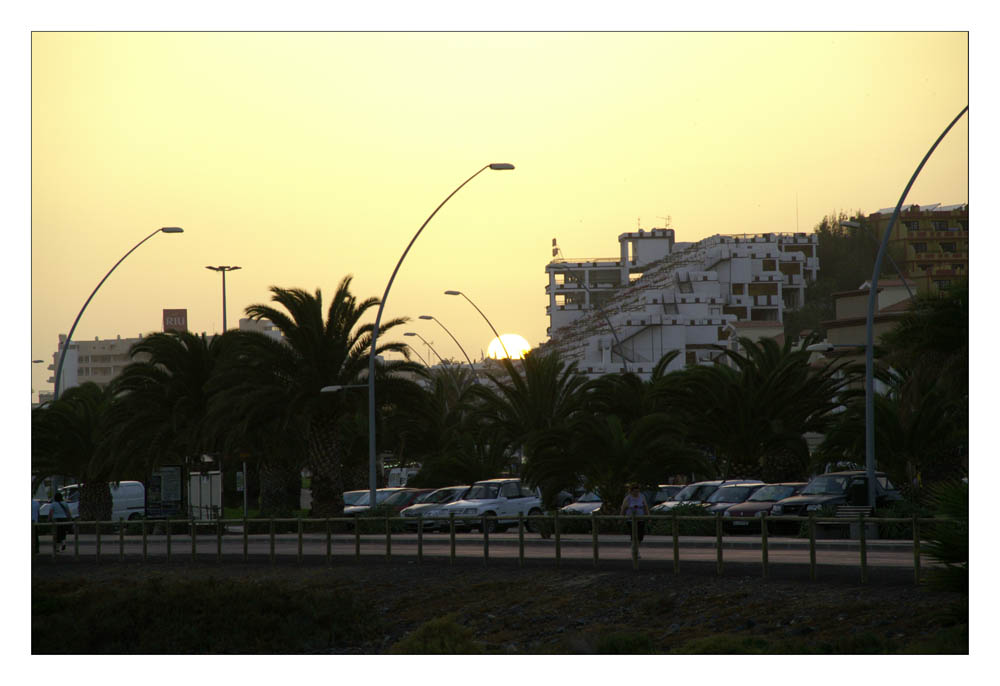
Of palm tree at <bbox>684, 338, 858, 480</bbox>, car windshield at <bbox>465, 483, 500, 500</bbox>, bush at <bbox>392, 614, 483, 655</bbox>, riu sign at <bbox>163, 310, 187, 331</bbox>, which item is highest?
riu sign at <bbox>163, 310, 187, 331</bbox>

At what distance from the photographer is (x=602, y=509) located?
117 ft

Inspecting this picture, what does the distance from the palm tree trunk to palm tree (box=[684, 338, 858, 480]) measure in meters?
11.0

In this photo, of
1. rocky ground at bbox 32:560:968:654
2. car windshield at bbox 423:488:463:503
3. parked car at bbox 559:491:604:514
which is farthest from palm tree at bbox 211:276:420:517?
rocky ground at bbox 32:560:968:654

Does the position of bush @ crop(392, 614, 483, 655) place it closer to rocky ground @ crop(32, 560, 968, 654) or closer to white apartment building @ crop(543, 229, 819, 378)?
rocky ground @ crop(32, 560, 968, 654)

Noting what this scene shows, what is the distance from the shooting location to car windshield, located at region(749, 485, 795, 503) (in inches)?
1368

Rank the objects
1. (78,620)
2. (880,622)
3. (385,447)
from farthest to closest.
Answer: (385,447) → (78,620) → (880,622)

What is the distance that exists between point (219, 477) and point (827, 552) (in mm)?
27305

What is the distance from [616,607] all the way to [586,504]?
17645mm

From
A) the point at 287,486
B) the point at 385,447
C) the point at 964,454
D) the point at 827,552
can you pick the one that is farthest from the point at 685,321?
the point at 827,552

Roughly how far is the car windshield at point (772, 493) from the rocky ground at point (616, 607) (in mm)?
12085

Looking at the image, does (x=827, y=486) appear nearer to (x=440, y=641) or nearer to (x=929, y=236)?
(x=440, y=641)

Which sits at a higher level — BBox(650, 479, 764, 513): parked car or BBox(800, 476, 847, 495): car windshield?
BBox(800, 476, 847, 495): car windshield

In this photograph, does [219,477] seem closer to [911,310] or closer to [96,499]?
[96,499]

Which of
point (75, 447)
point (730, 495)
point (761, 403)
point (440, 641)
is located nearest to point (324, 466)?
point (75, 447)
